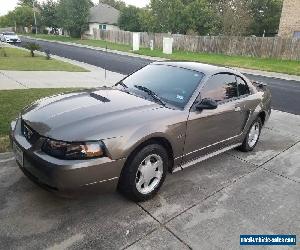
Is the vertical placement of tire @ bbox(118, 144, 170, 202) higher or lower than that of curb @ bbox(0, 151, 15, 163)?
higher

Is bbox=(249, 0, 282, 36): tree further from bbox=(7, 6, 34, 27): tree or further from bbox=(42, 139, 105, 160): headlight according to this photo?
bbox=(7, 6, 34, 27): tree

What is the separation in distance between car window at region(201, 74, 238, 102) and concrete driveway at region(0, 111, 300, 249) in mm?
1162

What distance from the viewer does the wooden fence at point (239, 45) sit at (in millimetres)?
24891

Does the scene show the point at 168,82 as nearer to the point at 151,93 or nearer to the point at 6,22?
the point at 151,93

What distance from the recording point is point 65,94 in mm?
4578

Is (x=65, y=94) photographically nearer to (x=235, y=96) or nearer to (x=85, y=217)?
(x=85, y=217)

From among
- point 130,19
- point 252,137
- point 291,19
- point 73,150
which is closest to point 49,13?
point 130,19

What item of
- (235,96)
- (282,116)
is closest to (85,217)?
(235,96)

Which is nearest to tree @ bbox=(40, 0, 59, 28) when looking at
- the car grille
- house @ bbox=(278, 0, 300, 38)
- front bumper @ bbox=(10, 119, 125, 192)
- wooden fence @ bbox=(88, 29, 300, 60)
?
wooden fence @ bbox=(88, 29, 300, 60)

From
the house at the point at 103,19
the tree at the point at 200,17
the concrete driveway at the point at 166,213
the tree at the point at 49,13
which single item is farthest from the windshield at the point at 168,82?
the tree at the point at 49,13

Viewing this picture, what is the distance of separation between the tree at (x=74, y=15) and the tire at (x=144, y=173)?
53.4m

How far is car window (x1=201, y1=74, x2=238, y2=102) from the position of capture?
4580mm

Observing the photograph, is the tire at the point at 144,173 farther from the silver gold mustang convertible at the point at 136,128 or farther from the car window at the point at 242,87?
the car window at the point at 242,87

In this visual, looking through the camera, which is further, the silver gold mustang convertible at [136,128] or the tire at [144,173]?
the tire at [144,173]
